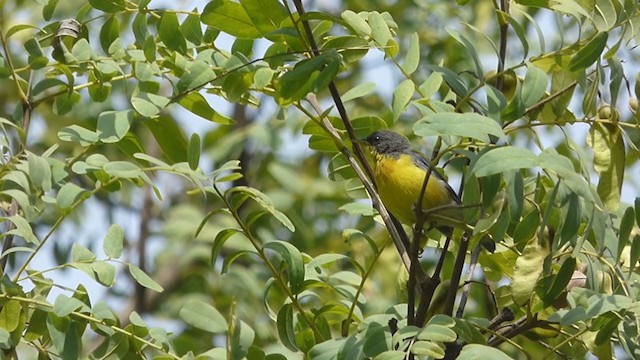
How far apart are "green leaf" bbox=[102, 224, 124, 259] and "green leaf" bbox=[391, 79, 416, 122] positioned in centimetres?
82

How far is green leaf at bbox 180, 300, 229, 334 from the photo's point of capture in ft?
8.93

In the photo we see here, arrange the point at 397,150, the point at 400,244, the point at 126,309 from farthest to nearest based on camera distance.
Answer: the point at 126,309
the point at 397,150
the point at 400,244

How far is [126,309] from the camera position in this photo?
6.75 m

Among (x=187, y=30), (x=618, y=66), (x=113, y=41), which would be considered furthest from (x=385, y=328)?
(x=113, y=41)

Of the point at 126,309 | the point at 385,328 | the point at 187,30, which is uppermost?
the point at 187,30

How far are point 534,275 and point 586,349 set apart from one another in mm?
253

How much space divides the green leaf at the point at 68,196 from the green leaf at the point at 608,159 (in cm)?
125

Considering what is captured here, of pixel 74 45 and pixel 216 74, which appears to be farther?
pixel 74 45

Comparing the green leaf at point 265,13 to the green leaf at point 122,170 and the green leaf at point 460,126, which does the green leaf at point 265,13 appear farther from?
the green leaf at point 460,126

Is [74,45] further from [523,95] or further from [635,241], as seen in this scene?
[635,241]

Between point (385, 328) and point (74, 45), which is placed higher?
point (74, 45)

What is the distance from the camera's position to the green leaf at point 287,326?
2.64 m

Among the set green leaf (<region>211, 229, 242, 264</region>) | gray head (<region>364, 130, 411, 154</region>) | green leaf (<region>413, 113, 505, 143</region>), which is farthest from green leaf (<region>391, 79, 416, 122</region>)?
gray head (<region>364, 130, 411, 154</region>)

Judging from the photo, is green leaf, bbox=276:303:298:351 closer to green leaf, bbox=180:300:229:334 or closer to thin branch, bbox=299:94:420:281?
green leaf, bbox=180:300:229:334
